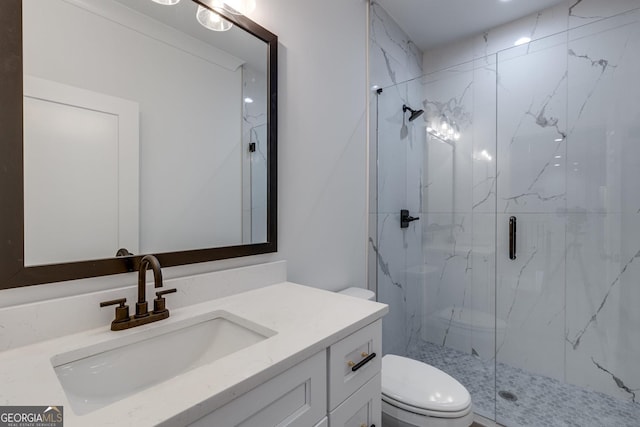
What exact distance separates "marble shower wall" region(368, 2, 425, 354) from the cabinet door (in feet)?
4.16

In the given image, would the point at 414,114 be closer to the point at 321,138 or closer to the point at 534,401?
the point at 321,138

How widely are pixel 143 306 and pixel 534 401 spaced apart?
7.14ft

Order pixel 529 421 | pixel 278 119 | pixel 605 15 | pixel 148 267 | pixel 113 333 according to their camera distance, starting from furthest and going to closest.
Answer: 1. pixel 605 15
2. pixel 529 421
3. pixel 278 119
4. pixel 148 267
5. pixel 113 333

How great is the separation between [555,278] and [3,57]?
9.01ft

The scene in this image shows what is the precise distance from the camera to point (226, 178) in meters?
1.15

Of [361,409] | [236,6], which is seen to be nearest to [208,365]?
[361,409]

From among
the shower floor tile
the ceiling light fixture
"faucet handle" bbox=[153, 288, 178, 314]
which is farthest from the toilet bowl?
the ceiling light fixture

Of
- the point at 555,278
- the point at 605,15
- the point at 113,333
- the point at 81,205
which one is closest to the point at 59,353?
the point at 113,333

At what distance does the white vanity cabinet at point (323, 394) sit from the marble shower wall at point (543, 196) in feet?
5.26

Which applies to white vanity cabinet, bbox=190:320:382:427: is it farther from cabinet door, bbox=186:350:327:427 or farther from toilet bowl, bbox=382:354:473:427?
toilet bowl, bbox=382:354:473:427

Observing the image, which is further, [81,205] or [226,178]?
[226,178]

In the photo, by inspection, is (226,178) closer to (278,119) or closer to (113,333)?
(278,119)

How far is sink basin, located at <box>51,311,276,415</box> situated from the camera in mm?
671

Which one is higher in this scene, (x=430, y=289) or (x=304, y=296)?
(x=304, y=296)
